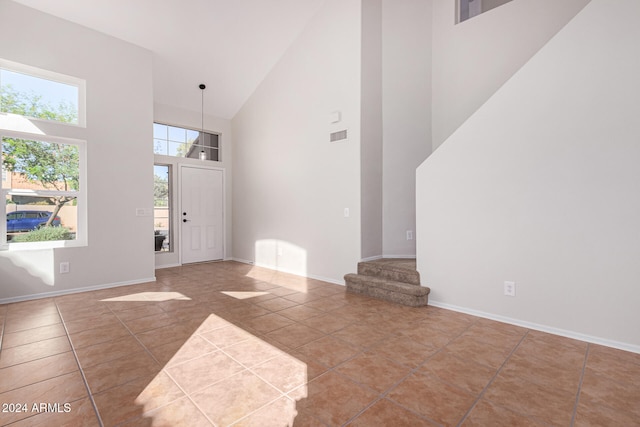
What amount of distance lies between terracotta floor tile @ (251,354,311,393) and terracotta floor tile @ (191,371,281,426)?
2.2 inches

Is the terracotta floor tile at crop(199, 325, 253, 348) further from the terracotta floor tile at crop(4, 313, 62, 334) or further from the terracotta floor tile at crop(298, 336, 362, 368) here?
the terracotta floor tile at crop(4, 313, 62, 334)

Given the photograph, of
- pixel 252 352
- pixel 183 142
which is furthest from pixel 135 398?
pixel 183 142

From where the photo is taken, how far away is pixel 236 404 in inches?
67.7

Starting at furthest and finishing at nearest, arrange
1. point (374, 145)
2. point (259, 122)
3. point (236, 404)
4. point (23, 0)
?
point (259, 122) < point (374, 145) < point (23, 0) < point (236, 404)

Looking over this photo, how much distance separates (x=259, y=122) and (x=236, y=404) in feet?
17.3

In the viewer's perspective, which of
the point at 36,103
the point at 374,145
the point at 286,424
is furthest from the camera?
Answer: the point at 374,145

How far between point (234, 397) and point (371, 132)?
3699 mm

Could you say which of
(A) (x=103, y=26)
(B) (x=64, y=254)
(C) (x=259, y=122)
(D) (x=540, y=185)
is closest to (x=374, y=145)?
(D) (x=540, y=185)

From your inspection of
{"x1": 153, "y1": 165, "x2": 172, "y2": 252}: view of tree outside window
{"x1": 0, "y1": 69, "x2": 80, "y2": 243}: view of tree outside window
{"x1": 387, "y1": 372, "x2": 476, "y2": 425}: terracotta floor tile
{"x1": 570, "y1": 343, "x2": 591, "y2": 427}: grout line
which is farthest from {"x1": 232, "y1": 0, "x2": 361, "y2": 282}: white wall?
{"x1": 0, "y1": 69, "x2": 80, "y2": 243}: view of tree outside window

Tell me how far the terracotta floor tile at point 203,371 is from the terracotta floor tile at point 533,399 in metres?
1.66

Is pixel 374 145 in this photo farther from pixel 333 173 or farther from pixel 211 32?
pixel 211 32

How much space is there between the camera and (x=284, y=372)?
2.07m

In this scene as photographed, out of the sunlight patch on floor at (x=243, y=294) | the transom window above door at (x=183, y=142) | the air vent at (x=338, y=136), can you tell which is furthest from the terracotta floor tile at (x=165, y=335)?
the transom window above door at (x=183, y=142)

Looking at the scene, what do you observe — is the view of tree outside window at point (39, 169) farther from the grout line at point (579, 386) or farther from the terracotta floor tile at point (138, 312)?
the grout line at point (579, 386)
